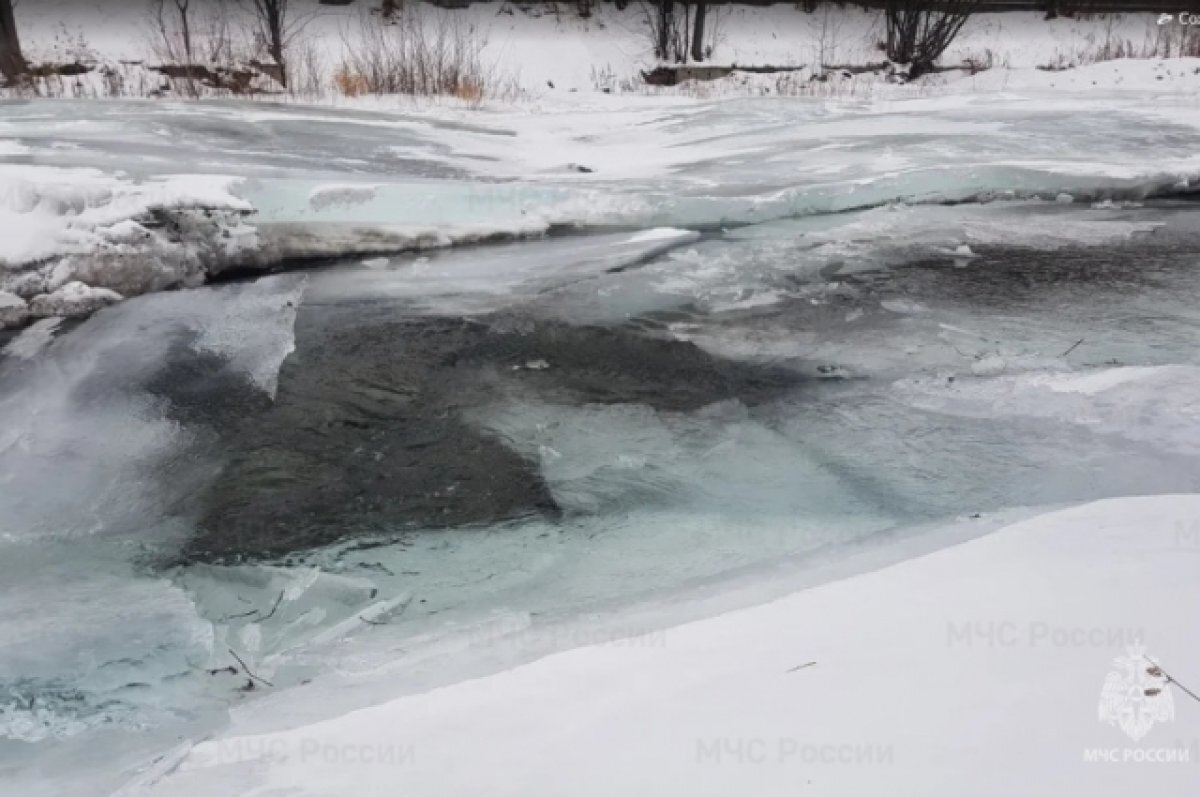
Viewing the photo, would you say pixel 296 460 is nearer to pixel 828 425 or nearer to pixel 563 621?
pixel 563 621

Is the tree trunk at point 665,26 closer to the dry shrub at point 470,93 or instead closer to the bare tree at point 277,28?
the bare tree at point 277,28

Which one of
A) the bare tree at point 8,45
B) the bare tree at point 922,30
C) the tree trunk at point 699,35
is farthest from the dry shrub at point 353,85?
the bare tree at point 922,30

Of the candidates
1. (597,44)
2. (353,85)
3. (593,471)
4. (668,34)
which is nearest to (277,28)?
(353,85)

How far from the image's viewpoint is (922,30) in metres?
13.7

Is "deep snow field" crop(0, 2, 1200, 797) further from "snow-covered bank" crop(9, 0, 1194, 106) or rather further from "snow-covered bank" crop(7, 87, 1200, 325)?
"snow-covered bank" crop(9, 0, 1194, 106)

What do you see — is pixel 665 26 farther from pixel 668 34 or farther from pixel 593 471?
pixel 593 471

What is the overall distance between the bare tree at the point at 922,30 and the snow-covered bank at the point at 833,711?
1310 centimetres

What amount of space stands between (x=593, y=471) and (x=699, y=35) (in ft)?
40.8

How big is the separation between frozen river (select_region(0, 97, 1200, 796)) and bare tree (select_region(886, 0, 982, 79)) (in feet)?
29.2

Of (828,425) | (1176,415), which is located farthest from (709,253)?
Answer: (1176,415)

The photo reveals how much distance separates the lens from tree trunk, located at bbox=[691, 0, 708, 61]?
13.4 m

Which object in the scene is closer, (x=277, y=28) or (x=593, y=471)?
(x=593, y=471)

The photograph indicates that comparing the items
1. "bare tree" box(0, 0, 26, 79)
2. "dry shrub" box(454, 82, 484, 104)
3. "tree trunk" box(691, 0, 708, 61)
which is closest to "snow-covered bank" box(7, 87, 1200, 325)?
"dry shrub" box(454, 82, 484, 104)

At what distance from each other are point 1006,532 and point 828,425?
2.52 feet
